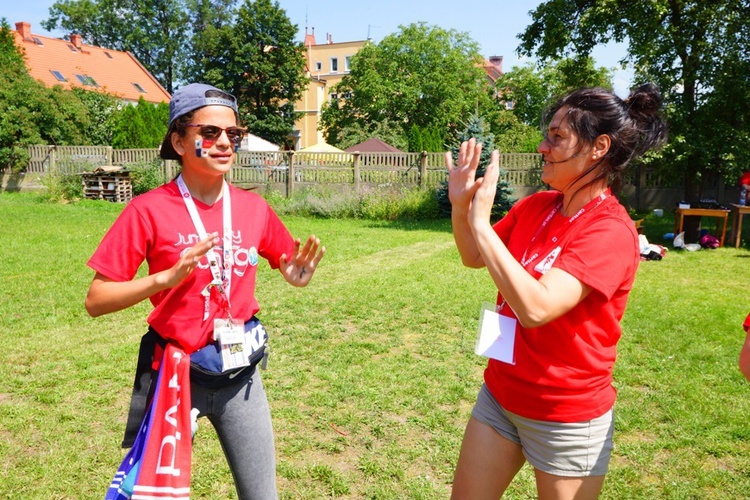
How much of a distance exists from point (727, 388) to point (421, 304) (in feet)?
11.8

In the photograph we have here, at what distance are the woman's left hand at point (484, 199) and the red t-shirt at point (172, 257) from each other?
3.16ft

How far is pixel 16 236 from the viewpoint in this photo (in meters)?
12.7

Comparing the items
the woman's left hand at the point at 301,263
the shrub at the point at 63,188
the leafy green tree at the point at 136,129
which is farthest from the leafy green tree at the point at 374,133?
the woman's left hand at the point at 301,263

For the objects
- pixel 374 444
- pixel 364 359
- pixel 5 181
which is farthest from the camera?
pixel 5 181

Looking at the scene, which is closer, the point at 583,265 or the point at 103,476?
Result: the point at 583,265

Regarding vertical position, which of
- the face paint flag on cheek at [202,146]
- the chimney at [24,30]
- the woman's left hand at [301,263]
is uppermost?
the chimney at [24,30]

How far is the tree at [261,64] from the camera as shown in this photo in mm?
44875

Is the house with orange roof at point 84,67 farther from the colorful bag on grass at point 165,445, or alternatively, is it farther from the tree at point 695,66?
the colorful bag on grass at point 165,445

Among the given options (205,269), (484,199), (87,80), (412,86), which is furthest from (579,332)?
(87,80)

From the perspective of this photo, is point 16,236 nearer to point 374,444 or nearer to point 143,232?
point 374,444

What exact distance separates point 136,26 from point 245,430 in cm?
5941

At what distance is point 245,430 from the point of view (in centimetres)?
237

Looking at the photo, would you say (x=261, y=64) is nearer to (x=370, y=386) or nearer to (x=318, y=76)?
(x=318, y=76)

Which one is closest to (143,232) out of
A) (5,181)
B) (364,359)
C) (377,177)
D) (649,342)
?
(364,359)
